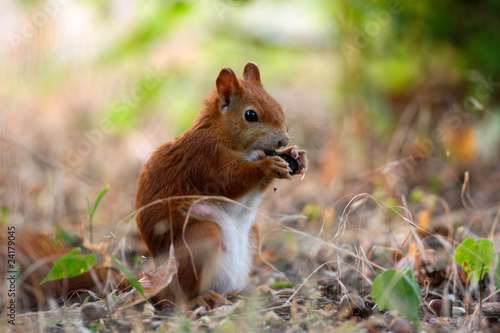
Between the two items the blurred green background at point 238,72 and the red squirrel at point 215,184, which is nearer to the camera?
the red squirrel at point 215,184

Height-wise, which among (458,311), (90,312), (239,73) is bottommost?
(458,311)

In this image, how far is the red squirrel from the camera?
2.02 metres

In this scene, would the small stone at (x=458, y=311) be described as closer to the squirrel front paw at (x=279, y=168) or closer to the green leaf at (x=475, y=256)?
the green leaf at (x=475, y=256)

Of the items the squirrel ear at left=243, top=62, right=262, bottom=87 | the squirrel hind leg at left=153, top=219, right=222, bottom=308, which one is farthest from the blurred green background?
the squirrel hind leg at left=153, top=219, right=222, bottom=308

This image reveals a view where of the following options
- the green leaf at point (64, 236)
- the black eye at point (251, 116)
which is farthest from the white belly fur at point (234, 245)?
the green leaf at point (64, 236)

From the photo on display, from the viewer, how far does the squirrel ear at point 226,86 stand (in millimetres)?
2256

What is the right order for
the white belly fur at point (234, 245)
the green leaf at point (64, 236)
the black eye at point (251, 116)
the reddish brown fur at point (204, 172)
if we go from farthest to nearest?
the green leaf at point (64, 236) < the black eye at point (251, 116) < the white belly fur at point (234, 245) < the reddish brown fur at point (204, 172)

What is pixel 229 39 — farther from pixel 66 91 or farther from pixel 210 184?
pixel 210 184

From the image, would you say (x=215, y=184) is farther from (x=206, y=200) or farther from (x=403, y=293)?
(x=403, y=293)

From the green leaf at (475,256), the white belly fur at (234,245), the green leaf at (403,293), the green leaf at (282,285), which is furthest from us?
the green leaf at (282,285)

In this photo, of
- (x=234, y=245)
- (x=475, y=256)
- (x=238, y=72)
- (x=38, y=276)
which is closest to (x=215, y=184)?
(x=234, y=245)

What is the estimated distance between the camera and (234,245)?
2148mm

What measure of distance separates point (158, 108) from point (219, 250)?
2.80 m

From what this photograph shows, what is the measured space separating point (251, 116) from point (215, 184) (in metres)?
0.31
